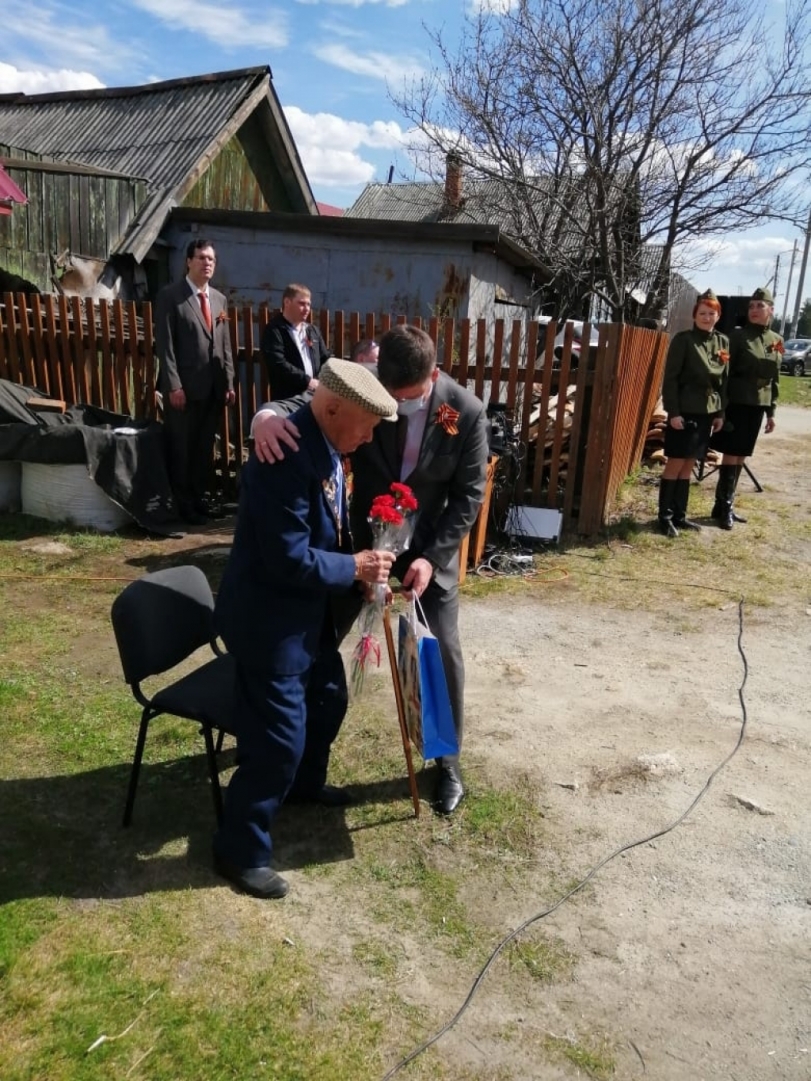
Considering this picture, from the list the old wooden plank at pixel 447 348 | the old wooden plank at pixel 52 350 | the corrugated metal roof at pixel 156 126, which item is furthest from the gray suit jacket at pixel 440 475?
the corrugated metal roof at pixel 156 126

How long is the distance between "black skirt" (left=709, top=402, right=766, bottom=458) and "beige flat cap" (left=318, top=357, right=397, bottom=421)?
594 centimetres

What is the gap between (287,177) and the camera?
17.0m

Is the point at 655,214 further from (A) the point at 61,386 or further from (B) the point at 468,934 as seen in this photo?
(B) the point at 468,934

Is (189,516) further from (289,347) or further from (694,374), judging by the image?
(694,374)

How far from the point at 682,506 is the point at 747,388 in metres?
1.25

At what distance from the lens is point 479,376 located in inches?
275

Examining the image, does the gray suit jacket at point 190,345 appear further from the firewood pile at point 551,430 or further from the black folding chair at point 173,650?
the black folding chair at point 173,650

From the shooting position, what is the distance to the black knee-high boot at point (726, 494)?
24.8 feet

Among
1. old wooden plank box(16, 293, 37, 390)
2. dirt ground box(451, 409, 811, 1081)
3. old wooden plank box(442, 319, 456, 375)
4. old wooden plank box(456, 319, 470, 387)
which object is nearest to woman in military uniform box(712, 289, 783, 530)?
dirt ground box(451, 409, 811, 1081)

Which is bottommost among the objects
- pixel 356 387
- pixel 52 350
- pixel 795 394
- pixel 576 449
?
pixel 795 394

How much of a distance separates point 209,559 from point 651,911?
4228 millimetres

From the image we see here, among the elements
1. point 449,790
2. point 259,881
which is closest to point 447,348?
point 449,790

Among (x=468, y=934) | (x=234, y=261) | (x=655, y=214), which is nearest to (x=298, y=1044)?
(x=468, y=934)

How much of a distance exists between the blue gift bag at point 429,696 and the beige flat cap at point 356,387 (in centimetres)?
92
